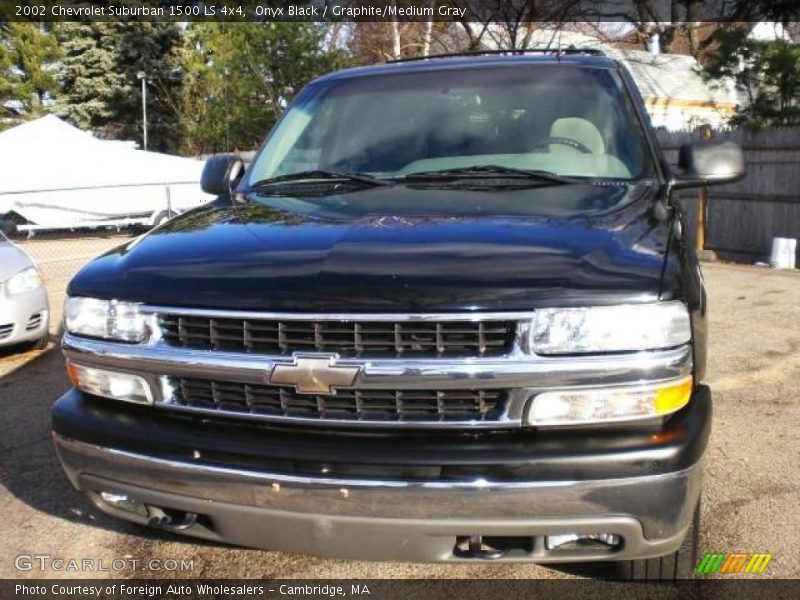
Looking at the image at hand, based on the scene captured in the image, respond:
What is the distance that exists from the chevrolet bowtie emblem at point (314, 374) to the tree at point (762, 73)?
12305 millimetres

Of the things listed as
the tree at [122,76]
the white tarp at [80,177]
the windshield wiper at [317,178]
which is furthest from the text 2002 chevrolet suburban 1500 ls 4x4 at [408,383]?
the tree at [122,76]

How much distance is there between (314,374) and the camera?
2.46m

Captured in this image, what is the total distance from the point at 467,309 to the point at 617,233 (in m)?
0.67

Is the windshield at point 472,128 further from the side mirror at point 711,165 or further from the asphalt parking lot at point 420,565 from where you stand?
the asphalt parking lot at point 420,565

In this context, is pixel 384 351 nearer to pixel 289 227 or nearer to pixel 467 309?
pixel 467 309

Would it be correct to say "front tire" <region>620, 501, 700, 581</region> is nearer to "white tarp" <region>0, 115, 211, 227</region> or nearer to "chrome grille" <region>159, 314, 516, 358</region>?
"chrome grille" <region>159, 314, 516, 358</region>

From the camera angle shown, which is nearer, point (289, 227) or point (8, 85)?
point (289, 227)

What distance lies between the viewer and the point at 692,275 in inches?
106

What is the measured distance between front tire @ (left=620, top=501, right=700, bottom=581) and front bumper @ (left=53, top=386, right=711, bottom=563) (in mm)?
392

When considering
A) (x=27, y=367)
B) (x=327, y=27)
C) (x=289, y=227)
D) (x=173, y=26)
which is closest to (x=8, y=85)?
(x=173, y=26)

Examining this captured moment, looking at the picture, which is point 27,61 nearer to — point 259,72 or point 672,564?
point 259,72

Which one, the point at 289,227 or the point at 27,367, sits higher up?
the point at 289,227

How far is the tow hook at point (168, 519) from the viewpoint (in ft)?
A: 9.02

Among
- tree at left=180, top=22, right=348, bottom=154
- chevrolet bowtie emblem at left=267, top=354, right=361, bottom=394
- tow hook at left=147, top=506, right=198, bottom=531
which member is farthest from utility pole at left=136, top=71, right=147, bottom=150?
chevrolet bowtie emblem at left=267, top=354, right=361, bottom=394
